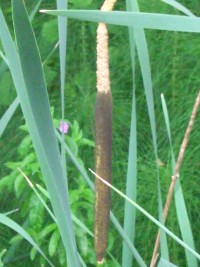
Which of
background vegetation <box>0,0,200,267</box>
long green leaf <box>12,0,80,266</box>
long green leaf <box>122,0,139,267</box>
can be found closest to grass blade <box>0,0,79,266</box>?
long green leaf <box>12,0,80,266</box>

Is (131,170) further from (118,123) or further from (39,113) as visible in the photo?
(118,123)

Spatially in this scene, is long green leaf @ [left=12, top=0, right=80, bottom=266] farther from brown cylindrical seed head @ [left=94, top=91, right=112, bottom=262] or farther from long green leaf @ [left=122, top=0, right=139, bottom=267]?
long green leaf @ [left=122, top=0, right=139, bottom=267]

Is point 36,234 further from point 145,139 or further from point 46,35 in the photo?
point 46,35

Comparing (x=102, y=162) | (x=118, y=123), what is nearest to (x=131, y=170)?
(x=102, y=162)

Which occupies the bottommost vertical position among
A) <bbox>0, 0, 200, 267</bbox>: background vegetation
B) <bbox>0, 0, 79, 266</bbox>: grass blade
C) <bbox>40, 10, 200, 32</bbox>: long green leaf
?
<bbox>0, 0, 200, 267</bbox>: background vegetation

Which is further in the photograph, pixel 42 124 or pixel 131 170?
pixel 131 170

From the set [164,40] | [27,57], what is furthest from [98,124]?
[164,40]
